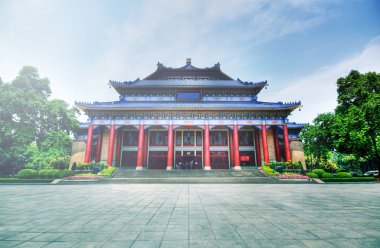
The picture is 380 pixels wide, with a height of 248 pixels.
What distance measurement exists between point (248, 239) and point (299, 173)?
19.2 metres

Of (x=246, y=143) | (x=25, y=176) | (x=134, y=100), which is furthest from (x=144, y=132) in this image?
(x=246, y=143)

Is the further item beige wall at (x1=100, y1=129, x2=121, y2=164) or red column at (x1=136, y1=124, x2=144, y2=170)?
beige wall at (x1=100, y1=129, x2=121, y2=164)

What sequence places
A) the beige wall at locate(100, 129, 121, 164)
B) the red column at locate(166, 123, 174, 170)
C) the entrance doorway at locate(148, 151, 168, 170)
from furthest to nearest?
the entrance doorway at locate(148, 151, 168, 170) < the beige wall at locate(100, 129, 121, 164) < the red column at locate(166, 123, 174, 170)

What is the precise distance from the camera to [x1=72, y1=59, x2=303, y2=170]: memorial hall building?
2317cm

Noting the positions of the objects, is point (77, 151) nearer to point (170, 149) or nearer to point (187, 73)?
point (170, 149)

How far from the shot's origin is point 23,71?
838 inches

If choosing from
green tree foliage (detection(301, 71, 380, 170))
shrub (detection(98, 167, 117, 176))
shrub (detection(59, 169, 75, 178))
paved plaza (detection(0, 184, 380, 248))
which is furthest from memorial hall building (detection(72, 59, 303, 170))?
paved plaza (detection(0, 184, 380, 248))

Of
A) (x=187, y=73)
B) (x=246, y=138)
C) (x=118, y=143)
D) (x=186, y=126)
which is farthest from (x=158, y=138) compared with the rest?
(x=246, y=138)

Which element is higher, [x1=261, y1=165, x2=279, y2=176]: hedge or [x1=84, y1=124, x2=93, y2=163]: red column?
[x1=84, y1=124, x2=93, y2=163]: red column

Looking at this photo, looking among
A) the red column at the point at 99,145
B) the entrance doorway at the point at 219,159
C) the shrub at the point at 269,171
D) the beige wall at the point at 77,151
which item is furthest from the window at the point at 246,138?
the beige wall at the point at 77,151

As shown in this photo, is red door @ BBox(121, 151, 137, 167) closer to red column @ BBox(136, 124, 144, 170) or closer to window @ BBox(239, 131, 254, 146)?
red column @ BBox(136, 124, 144, 170)

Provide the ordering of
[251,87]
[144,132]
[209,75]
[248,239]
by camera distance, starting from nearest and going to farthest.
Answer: [248,239] → [144,132] → [251,87] → [209,75]

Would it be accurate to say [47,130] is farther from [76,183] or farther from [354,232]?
[354,232]

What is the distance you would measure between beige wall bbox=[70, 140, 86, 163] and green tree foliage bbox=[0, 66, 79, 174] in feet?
12.6
